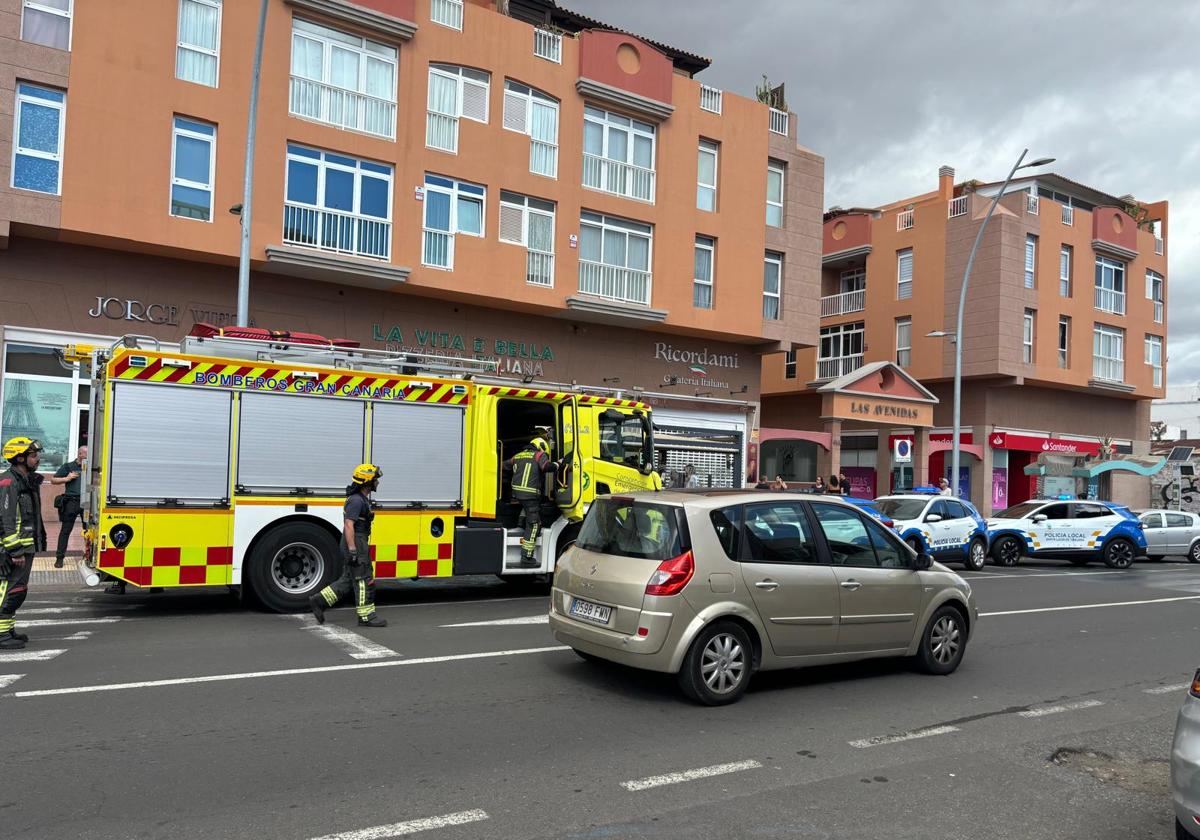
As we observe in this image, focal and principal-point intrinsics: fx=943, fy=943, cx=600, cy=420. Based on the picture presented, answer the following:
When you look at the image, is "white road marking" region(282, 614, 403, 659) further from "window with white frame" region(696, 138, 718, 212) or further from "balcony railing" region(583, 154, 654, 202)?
"window with white frame" region(696, 138, 718, 212)

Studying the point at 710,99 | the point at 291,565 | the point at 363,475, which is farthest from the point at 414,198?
the point at 363,475

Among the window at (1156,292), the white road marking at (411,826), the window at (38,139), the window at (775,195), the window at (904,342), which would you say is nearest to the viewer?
the white road marking at (411,826)

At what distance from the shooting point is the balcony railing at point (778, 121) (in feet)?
90.0

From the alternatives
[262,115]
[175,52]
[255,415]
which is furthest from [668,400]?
[255,415]

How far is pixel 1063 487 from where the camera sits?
37.9 m

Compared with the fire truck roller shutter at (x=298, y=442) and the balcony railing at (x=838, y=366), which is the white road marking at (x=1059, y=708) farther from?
the balcony railing at (x=838, y=366)

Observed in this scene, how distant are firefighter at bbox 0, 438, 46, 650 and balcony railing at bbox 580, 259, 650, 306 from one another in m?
16.1

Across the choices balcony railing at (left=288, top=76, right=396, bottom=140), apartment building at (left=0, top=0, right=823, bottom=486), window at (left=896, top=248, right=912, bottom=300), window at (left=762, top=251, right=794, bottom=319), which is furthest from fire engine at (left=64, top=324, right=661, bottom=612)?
window at (left=896, top=248, right=912, bottom=300)

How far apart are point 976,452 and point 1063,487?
6.41m

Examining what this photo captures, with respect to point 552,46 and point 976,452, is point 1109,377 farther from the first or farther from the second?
point 552,46

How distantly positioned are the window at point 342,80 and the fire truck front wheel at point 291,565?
12.1 metres

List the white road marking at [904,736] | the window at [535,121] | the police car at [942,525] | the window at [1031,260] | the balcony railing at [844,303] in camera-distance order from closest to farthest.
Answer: the white road marking at [904,736]
the police car at [942,525]
the window at [535,121]
the window at [1031,260]
the balcony railing at [844,303]

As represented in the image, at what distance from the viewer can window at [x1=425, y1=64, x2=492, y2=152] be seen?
2106 cm

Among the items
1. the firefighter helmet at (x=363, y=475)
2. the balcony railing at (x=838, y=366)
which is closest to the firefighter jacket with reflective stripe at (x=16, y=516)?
the firefighter helmet at (x=363, y=475)
